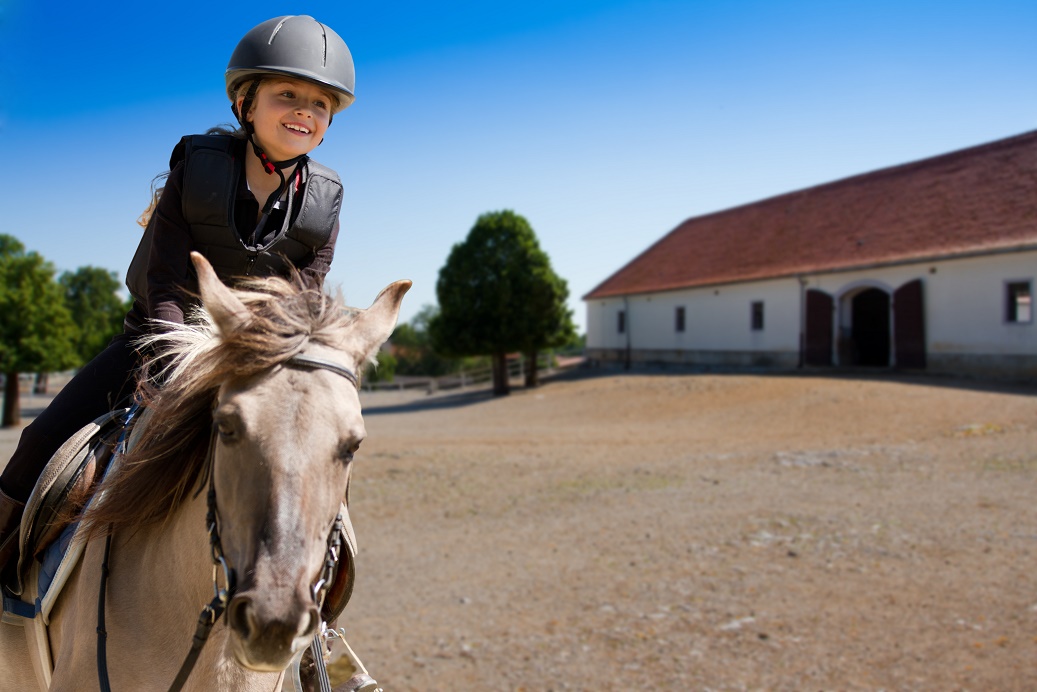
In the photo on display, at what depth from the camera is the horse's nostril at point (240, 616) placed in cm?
139

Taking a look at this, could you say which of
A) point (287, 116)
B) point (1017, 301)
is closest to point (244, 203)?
point (287, 116)

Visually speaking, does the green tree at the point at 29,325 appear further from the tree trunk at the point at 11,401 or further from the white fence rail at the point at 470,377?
the white fence rail at the point at 470,377

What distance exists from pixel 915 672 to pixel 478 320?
88.3ft

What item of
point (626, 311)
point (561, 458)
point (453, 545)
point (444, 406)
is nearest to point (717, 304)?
point (626, 311)

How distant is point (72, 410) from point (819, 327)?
30.1m

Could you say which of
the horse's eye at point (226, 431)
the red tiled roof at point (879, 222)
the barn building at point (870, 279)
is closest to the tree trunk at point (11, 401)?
the barn building at point (870, 279)

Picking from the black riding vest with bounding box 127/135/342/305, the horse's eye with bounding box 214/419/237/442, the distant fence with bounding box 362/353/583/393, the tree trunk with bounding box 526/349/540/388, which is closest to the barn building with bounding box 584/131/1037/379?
the distant fence with bounding box 362/353/583/393

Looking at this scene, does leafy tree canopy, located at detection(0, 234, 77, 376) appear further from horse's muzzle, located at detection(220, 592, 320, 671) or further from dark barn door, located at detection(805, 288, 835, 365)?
horse's muzzle, located at detection(220, 592, 320, 671)

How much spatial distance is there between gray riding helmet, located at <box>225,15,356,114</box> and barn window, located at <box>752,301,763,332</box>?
31.8 meters

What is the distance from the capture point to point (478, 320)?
31453mm

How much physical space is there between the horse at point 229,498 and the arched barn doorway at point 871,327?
101 feet

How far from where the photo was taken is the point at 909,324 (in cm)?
2598

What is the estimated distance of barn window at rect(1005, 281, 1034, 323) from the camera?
23156 mm

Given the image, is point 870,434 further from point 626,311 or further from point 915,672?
point 626,311
